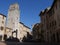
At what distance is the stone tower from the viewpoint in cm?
6126

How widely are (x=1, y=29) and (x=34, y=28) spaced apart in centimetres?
1333

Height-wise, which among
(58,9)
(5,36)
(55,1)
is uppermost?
(55,1)

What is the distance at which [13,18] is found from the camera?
6306 cm

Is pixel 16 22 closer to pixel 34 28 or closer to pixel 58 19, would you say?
pixel 34 28

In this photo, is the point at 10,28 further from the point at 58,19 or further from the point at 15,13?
the point at 58,19

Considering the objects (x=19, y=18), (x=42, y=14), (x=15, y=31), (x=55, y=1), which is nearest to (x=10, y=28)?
(x=15, y=31)

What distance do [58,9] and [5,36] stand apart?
100ft

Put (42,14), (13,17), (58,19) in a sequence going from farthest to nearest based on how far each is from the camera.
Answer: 1. (13,17)
2. (42,14)
3. (58,19)

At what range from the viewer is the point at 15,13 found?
6378 cm

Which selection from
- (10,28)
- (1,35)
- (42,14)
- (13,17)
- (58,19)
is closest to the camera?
(58,19)

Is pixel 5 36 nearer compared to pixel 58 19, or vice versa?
pixel 58 19

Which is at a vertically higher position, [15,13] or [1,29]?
[15,13]

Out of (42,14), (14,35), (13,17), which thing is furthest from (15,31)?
(42,14)

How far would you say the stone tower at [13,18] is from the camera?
6126cm
